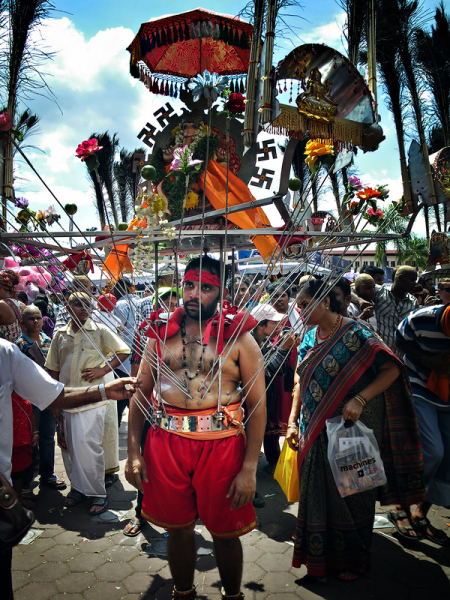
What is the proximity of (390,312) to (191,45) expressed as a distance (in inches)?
137

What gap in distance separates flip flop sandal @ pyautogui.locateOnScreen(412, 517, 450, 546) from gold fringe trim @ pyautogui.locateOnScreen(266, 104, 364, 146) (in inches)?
114

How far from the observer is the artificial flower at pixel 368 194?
230 centimetres

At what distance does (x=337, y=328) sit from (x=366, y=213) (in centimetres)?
84

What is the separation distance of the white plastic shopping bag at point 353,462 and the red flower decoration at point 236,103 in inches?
77.5

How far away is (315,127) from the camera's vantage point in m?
2.10

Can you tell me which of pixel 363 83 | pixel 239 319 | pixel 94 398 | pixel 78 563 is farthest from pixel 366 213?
pixel 78 563

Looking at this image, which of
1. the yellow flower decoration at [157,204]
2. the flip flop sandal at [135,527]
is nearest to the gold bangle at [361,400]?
the yellow flower decoration at [157,204]

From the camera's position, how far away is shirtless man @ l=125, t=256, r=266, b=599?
220 cm

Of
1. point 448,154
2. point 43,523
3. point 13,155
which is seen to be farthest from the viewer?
point 43,523

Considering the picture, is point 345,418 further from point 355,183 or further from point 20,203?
point 20,203

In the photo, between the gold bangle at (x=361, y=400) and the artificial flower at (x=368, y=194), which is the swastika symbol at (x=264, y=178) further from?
the gold bangle at (x=361, y=400)

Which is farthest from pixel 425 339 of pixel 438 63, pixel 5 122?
pixel 438 63

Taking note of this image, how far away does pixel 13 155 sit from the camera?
2.01 meters

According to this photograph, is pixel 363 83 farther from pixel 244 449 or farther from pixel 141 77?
pixel 244 449
